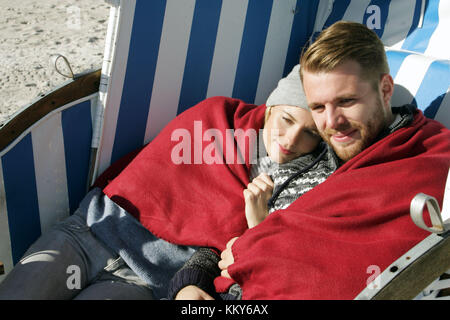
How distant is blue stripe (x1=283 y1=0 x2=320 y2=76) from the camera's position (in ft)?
7.52

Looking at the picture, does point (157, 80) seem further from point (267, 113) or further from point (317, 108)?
point (317, 108)

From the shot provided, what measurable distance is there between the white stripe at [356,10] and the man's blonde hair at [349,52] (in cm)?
83

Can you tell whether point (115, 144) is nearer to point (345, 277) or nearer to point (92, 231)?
point (92, 231)

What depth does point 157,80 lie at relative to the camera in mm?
1975

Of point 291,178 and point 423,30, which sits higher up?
point 423,30

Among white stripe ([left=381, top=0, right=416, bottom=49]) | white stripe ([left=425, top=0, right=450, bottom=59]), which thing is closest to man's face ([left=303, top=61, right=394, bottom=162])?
white stripe ([left=425, top=0, right=450, bottom=59])

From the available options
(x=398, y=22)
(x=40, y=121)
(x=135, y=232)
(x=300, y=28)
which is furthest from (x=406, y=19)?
(x=40, y=121)

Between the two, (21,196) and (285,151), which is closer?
(285,151)

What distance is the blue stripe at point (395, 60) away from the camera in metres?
1.81

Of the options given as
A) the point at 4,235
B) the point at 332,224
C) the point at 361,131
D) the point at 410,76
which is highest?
the point at 410,76

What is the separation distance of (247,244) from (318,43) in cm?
62

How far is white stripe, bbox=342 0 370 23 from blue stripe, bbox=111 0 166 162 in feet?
2.89

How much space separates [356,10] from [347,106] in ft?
3.44

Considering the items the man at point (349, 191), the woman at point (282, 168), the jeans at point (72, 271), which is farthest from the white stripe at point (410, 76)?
the jeans at point (72, 271)
